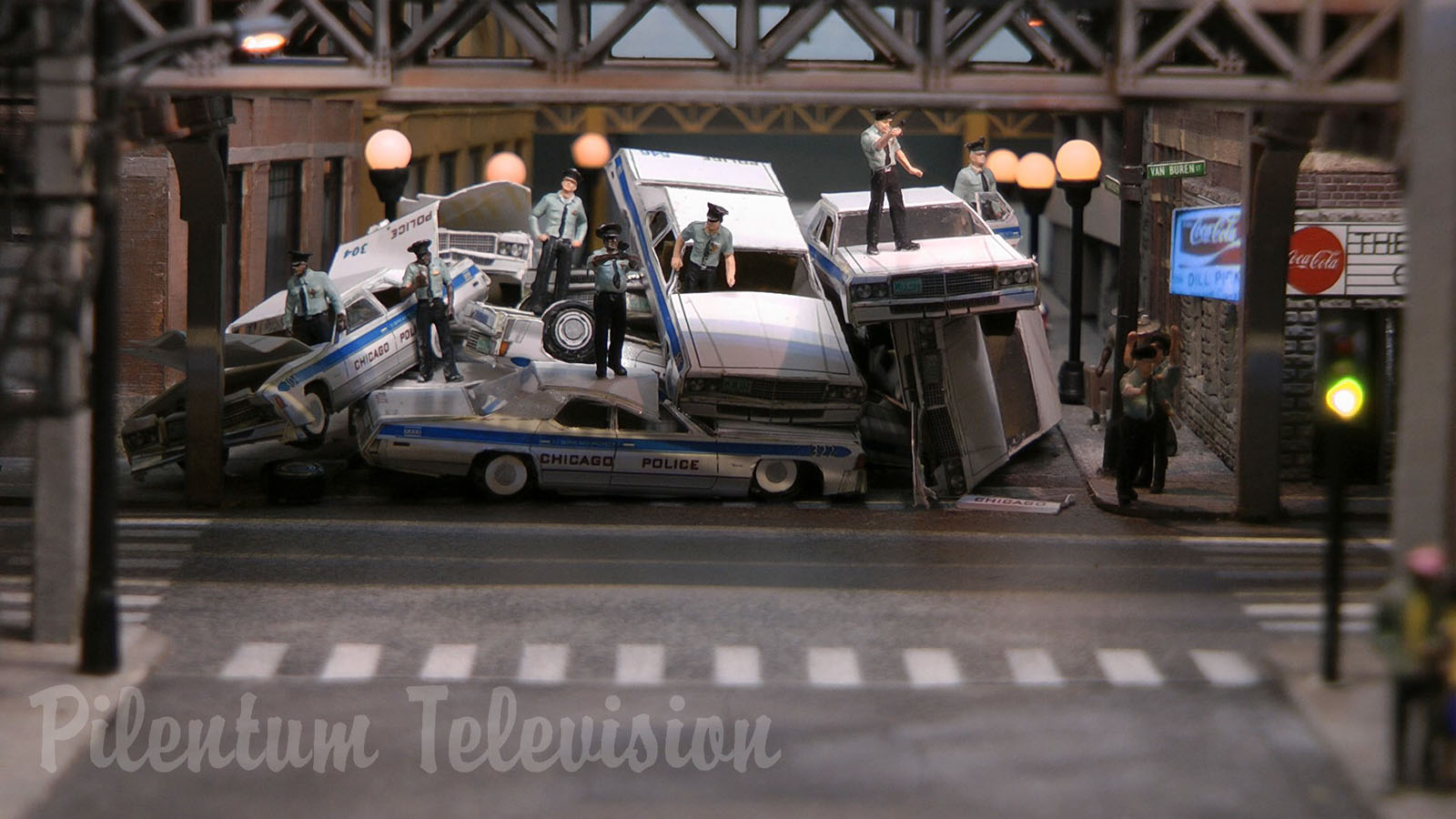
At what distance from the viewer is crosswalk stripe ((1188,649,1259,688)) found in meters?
14.4

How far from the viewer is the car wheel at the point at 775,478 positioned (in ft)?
72.0

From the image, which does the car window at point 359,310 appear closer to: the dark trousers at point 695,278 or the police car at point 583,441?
the police car at point 583,441

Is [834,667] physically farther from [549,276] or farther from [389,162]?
[549,276]

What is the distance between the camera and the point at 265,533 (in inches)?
786

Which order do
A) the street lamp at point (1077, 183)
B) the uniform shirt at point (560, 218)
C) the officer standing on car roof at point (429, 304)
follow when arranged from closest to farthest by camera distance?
the officer standing on car roof at point (429, 304) → the uniform shirt at point (560, 218) → the street lamp at point (1077, 183)

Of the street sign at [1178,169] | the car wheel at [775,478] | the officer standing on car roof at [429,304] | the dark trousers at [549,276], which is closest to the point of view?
the street sign at [1178,169]

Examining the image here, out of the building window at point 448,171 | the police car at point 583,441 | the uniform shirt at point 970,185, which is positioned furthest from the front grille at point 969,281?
the building window at point 448,171

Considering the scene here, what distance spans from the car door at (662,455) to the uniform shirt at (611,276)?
5.55 feet

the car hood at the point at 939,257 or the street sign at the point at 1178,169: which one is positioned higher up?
the street sign at the point at 1178,169

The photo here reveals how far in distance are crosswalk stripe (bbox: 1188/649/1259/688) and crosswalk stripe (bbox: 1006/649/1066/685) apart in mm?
1201

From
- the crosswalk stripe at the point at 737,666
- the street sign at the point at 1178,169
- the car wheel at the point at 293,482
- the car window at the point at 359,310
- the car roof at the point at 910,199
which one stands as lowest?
the crosswalk stripe at the point at 737,666

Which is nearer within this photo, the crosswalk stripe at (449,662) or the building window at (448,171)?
the crosswalk stripe at (449,662)

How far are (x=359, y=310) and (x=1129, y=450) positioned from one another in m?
10.0

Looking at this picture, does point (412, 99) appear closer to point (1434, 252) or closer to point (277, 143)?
point (1434, 252)
